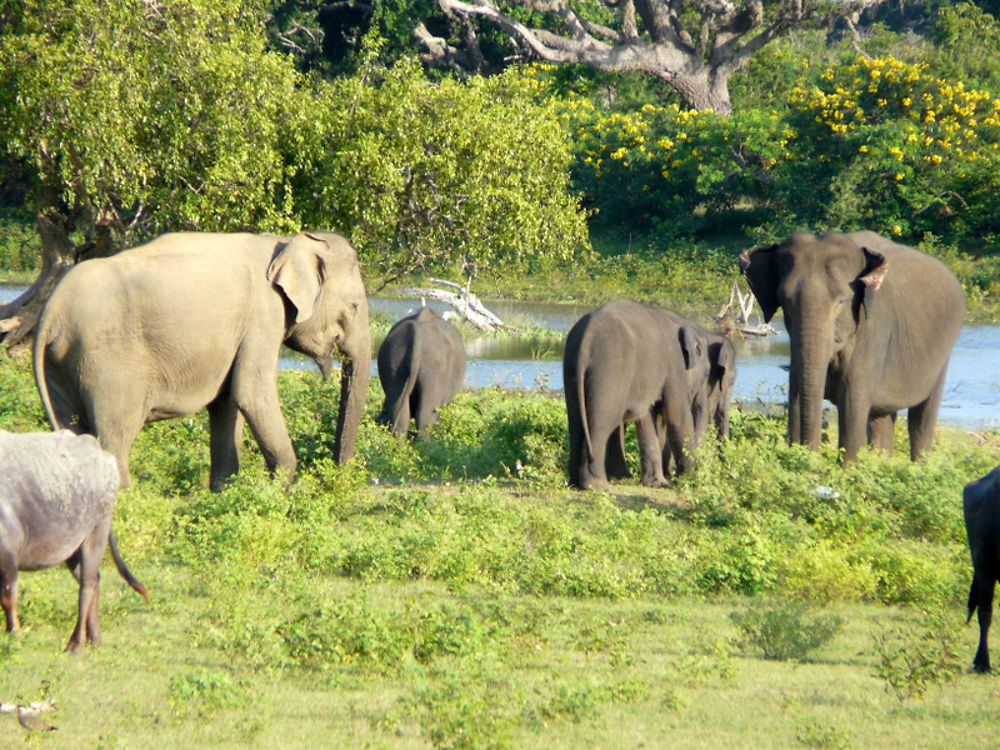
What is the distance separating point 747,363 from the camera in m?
22.1

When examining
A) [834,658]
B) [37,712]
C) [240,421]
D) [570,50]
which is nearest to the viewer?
[37,712]

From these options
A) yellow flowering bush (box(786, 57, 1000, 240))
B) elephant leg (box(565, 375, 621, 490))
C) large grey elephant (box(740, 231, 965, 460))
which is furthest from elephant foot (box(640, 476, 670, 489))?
yellow flowering bush (box(786, 57, 1000, 240))

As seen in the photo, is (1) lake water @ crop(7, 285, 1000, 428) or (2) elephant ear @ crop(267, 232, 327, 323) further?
(1) lake water @ crop(7, 285, 1000, 428)

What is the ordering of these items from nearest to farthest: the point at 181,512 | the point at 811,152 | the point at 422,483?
the point at 181,512 → the point at 422,483 → the point at 811,152

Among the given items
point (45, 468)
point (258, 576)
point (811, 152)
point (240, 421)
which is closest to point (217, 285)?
point (240, 421)

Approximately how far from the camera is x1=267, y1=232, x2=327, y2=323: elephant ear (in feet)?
30.9

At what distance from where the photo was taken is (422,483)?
1112 centimetres

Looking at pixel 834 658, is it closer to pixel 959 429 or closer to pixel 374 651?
pixel 374 651

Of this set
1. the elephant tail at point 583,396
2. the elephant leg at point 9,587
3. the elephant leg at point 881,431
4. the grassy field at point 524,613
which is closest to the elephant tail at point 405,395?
the grassy field at point 524,613

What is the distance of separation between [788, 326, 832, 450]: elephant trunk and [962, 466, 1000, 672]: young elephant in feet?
13.6

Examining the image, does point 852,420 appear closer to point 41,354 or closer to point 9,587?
point 41,354

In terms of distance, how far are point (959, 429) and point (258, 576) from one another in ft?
35.3

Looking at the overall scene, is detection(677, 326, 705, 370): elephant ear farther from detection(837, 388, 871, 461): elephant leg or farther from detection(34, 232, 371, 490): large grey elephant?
detection(34, 232, 371, 490): large grey elephant

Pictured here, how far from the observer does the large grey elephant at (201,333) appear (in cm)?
847
